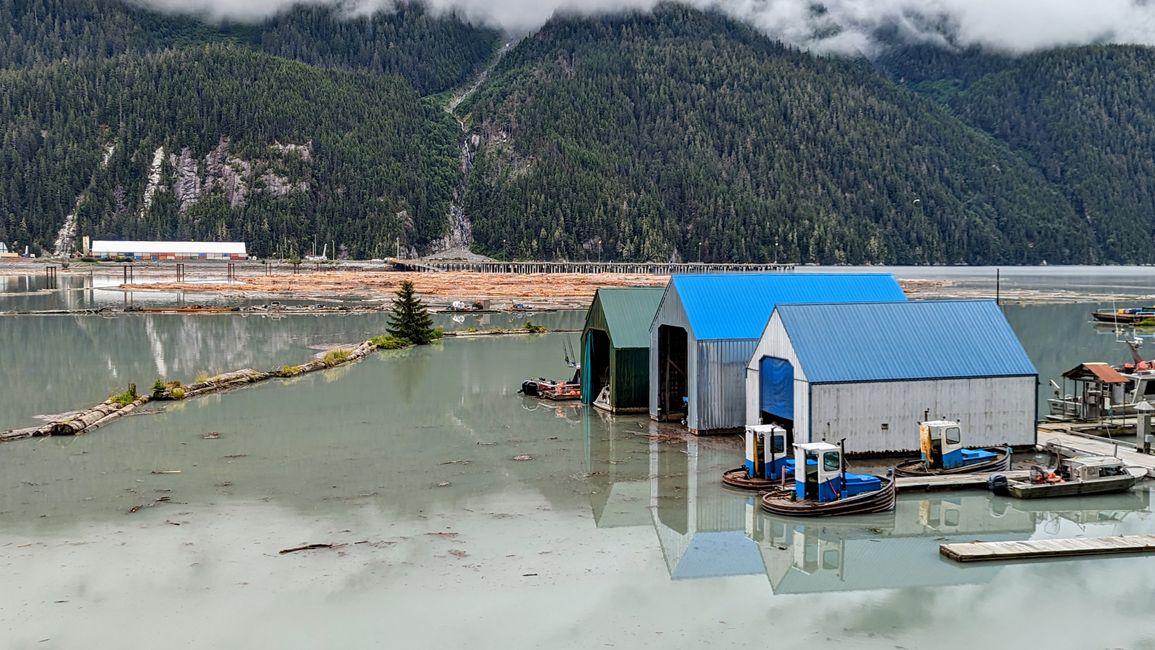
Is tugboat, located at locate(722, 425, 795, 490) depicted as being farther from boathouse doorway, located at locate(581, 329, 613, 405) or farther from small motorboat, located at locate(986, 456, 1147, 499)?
boathouse doorway, located at locate(581, 329, 613, 405)

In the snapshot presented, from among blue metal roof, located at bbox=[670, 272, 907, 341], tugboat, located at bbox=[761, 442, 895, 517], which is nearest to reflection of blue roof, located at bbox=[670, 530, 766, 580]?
tugboat, located at bbox=[761, 442, 895, 517]

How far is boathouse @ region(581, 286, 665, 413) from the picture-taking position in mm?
33500

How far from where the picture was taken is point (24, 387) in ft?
132

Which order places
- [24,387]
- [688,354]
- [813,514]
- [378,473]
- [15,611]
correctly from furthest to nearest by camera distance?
[24,387], [688,354], [378,473], [813,514], [15,611]

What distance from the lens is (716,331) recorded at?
1150 inches

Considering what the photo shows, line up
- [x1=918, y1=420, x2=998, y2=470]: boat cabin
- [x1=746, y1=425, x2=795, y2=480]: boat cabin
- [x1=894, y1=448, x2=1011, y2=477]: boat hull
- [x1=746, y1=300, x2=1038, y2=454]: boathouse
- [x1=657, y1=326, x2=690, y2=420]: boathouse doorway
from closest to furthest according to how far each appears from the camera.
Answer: [x1=746, y1=425, x2=795, y2=480]: boat cabin
[x1=894, y1=448, x2=1011, y2=477]: boat hull
[x1=918, y1=420, x2=998, y2=470]: boat cabin
[x1=746, y1=300, x2=1038, y2=454]: boathouse
[x1=657, y1=326, x2=690, y2=420]: boathouse doorway

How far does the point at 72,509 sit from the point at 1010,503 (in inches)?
766

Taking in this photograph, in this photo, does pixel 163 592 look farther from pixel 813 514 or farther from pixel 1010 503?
pixel 1010 503

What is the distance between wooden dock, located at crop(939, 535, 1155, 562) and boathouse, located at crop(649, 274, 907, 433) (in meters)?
11.1

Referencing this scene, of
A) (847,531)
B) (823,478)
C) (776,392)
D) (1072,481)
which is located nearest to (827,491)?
(823,478)

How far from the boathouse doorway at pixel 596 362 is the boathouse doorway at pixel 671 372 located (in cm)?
405

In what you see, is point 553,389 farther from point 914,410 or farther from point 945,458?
point 945,458

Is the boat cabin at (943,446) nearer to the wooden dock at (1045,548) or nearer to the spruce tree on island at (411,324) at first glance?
the wooden dock at (1045,548)

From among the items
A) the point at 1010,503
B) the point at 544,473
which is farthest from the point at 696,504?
the point at 1010,503
